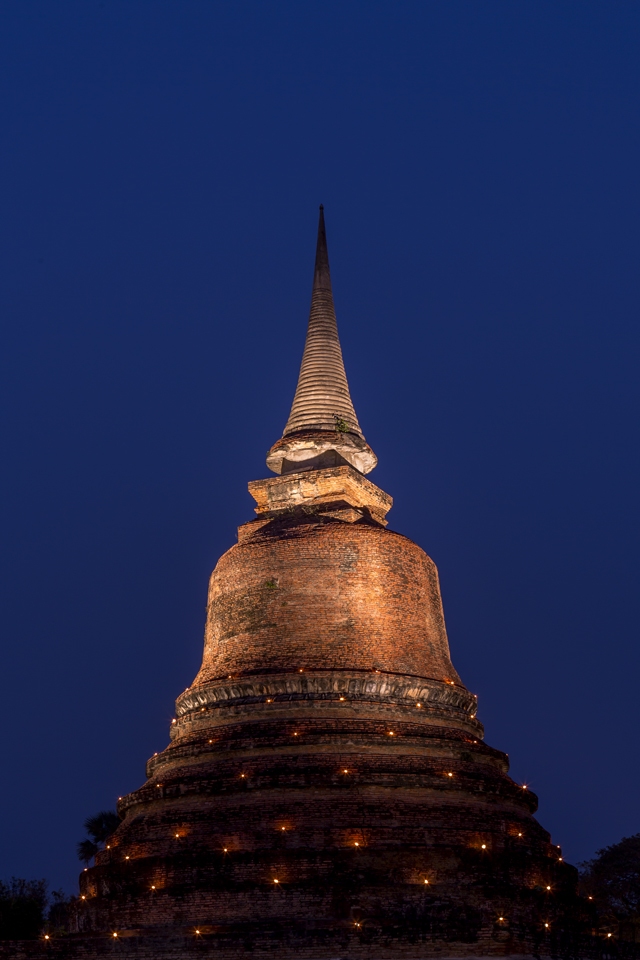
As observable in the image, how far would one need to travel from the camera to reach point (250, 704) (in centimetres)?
1925

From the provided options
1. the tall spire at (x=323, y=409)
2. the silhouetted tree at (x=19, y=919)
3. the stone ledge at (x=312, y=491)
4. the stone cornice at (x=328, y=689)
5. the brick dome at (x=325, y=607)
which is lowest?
the silhouetted tree at (x=19, y=919)

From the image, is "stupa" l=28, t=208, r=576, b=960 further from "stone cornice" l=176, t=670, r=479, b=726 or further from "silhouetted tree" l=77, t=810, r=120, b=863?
"silhouetted tree" l=77, t=810, r=120, b=863

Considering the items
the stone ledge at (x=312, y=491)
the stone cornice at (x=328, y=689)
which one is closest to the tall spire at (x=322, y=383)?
the stone ledge at (x=312, y=491)

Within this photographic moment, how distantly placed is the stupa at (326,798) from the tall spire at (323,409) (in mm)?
2502

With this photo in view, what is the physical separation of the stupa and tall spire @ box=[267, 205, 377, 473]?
2502 millimetres

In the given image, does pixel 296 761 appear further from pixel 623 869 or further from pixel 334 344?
pixel 623 869

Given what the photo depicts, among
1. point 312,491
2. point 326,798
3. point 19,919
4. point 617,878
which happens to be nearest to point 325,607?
point 326,798

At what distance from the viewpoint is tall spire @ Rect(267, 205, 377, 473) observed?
25.5 m

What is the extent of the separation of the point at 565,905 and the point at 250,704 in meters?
6.46

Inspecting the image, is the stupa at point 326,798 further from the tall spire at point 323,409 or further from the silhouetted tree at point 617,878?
the silhouetted tree at point 617,878

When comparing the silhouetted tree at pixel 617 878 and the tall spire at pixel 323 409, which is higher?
the tall spire at pixel 323 409

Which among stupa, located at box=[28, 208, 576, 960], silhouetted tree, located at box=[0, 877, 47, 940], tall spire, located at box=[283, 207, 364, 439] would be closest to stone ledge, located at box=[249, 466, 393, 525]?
stupa, located at box=[28, 208, 576, 960]

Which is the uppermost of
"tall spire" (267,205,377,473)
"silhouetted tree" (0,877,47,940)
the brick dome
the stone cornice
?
"tall spire" (267,205,377,473)

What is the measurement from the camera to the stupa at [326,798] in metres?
15.9
